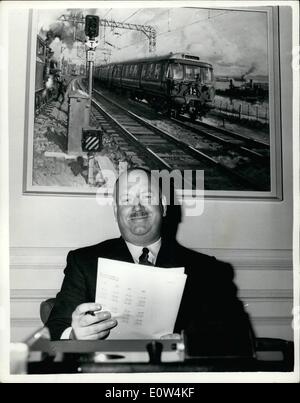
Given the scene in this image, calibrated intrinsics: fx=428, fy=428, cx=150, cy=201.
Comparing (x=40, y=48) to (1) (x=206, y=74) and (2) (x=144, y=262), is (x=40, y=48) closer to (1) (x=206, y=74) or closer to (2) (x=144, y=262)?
(1) (x=206, y=74)

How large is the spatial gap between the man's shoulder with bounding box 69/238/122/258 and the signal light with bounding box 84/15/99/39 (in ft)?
3.31

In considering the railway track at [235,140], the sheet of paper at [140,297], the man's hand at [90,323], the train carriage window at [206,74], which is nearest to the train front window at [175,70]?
the train carriage window at [206,74]

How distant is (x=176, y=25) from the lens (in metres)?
2.12

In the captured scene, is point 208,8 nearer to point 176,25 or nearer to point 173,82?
point 176,25

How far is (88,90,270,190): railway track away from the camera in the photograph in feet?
6.90

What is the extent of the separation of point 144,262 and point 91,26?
1.18 meters

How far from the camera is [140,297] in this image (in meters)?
1.93

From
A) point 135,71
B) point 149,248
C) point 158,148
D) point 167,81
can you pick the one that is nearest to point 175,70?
point 167,81

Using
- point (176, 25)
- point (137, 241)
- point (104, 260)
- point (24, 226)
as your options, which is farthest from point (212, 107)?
point (24, 226)

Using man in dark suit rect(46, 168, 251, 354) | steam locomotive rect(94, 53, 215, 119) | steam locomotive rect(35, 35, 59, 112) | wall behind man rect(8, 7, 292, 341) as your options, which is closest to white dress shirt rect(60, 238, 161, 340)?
man in dark suit rect(46, 168, 251, 354)

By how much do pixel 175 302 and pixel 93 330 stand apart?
0.39m

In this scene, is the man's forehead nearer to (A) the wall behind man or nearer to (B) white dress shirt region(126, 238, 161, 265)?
(A) the wall behind man
